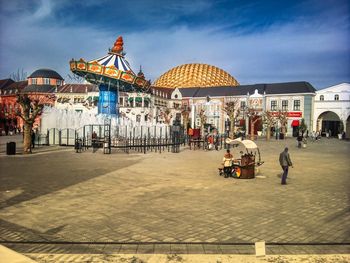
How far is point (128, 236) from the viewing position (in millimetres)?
6637

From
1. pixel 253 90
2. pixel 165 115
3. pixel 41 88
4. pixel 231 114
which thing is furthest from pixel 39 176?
pixel 41 88

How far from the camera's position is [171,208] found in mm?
8828

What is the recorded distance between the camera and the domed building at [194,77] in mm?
107875

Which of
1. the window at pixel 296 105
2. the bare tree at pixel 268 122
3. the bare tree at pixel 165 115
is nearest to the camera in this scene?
the bare tree at pixel 268 122

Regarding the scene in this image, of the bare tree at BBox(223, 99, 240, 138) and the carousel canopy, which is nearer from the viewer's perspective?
the carousel canopy

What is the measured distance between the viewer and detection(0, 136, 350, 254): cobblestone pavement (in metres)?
6.66

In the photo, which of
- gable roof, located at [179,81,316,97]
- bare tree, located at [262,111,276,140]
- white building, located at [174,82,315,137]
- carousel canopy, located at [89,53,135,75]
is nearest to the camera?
carousel canopy, located at [89,53,135,75]

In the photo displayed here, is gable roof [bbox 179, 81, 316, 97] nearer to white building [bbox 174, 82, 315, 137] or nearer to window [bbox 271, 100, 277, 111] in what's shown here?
white building [bbox 174, 82, 315, 137]

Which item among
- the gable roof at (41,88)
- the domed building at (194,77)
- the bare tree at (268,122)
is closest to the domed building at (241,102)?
the bare tree at (268,122)

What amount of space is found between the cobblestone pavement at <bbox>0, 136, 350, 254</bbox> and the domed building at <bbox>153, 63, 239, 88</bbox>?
9348 cm

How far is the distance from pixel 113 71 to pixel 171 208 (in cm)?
3107

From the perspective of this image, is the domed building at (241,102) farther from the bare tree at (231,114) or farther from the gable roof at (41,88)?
the gable roof at (41,88)

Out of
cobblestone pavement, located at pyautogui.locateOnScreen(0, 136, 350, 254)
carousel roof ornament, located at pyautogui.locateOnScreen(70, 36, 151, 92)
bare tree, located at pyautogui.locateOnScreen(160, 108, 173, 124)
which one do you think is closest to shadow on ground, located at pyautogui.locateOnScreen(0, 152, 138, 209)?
cobblestone pavement, located at pyautogui.locateOnScreen(0, 136, 350, 254)

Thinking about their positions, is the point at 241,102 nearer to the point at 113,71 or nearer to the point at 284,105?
the point at 284,105
